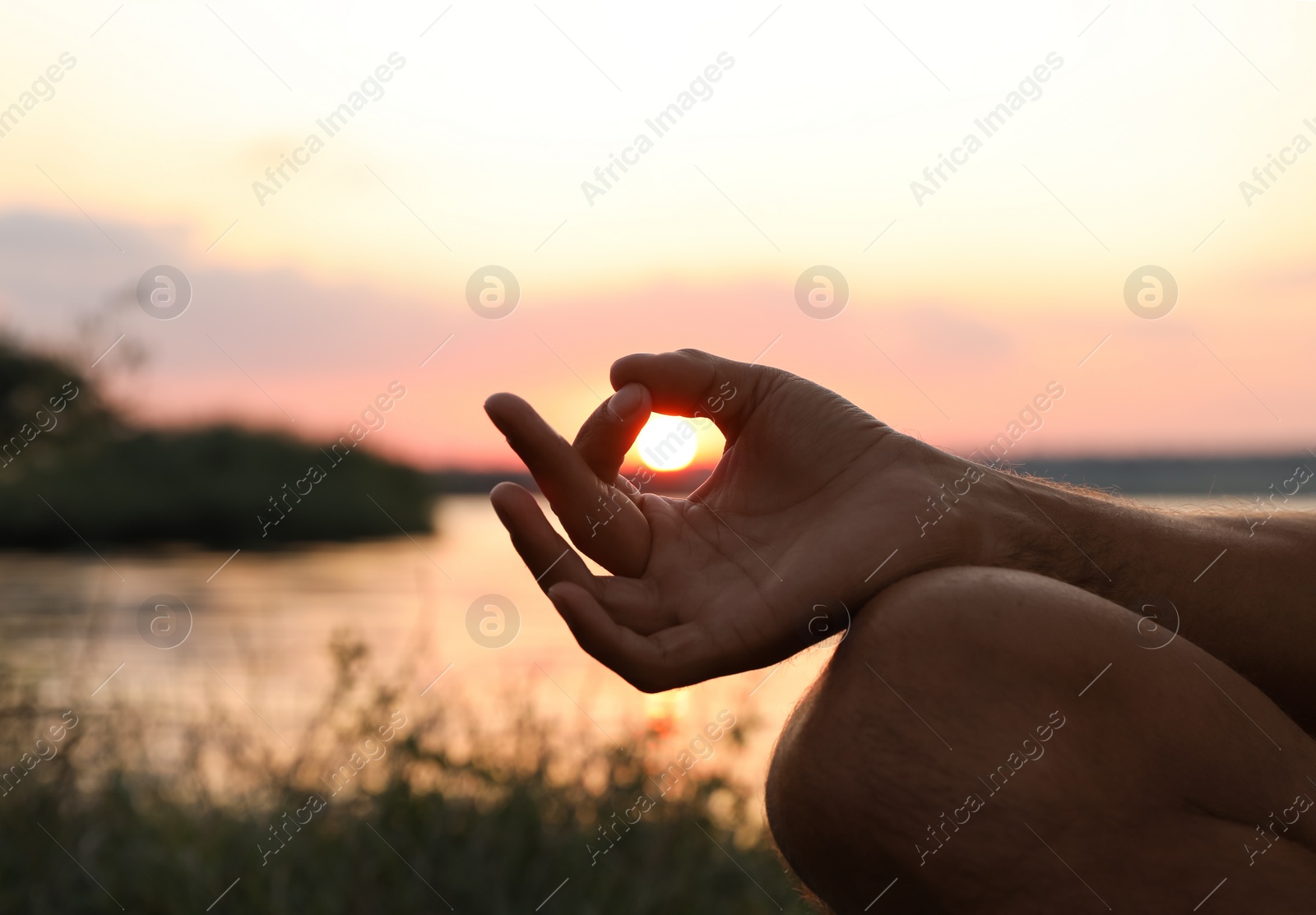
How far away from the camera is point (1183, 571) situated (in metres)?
2.27

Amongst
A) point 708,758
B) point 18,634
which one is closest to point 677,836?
point 708,758

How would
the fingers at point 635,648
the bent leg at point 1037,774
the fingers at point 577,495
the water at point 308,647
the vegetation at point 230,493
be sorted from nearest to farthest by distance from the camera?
the bent leg at point 1037,774
the fingers at point 635,648
the fingers at point 577,495
the water at point 308,647
the vegetation at point 230,493

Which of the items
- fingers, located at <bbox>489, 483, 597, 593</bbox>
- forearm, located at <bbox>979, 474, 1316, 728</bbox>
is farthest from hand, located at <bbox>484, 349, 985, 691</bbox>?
forearm, located at <bbox>979, 474, 1316, 728</bbox>

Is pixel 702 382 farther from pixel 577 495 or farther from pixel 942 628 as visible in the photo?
pixel 942 628

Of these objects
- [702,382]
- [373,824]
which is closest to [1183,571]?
[702,382]

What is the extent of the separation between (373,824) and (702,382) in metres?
2.44

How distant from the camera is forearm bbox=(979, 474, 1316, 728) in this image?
2.19m

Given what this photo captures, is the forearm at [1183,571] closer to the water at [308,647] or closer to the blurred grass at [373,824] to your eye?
the water at [308,647]

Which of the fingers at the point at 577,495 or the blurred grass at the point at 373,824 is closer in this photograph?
the fingers at the point at 577,495

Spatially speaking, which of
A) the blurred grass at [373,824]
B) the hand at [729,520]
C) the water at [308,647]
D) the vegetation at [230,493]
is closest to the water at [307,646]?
the water at [308,647]

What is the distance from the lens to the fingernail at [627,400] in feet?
6.74

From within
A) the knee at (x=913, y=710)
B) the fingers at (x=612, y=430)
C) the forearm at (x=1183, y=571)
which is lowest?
the forearm at (x=1183, y=571)

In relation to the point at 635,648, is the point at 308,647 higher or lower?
higher

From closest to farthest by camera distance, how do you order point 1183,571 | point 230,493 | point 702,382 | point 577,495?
point 577,495 < point 702,382 < point 1183,571 < point 230,493
